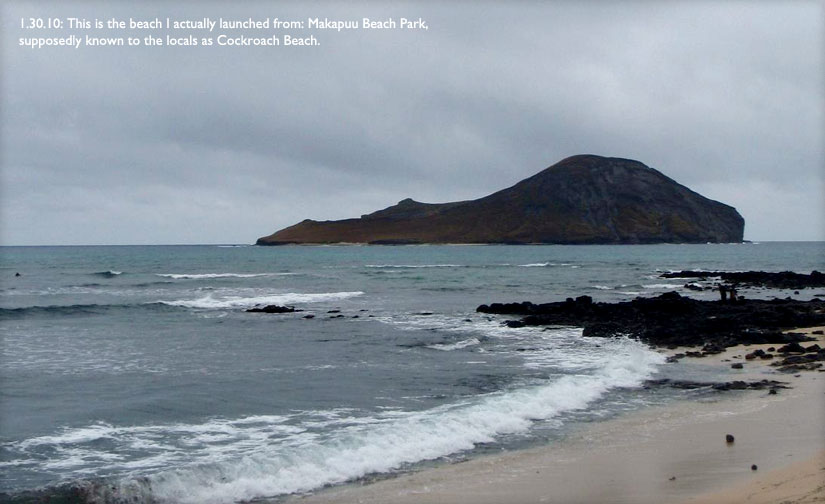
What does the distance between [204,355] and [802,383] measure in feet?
48.0

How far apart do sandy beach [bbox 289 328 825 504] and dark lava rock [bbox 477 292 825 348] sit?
28.0 ft

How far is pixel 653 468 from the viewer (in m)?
8.47

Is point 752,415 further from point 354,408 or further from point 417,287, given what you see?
point 417,287

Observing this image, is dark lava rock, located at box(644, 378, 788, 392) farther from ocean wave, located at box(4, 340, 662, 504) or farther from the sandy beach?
ocean wave, located at box(4, 340, 662, 504)

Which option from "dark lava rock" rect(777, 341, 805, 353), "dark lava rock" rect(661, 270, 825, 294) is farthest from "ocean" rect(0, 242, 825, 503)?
"dark lava rock" rect(661, 270, 825, 294)

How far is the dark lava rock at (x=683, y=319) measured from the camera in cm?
2034

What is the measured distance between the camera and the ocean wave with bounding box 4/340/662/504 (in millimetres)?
8383

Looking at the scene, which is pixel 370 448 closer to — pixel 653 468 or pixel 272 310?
pixel 653 468

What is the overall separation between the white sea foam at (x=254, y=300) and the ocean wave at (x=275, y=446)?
2473cm

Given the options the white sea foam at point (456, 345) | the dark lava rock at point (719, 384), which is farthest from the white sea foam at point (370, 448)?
the white sea foam at point (456, 345)

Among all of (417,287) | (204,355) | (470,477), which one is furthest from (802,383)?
(417,287)

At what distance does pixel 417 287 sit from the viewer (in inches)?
1927

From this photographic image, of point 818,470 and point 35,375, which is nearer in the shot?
point 818,470

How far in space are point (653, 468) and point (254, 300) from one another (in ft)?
107
